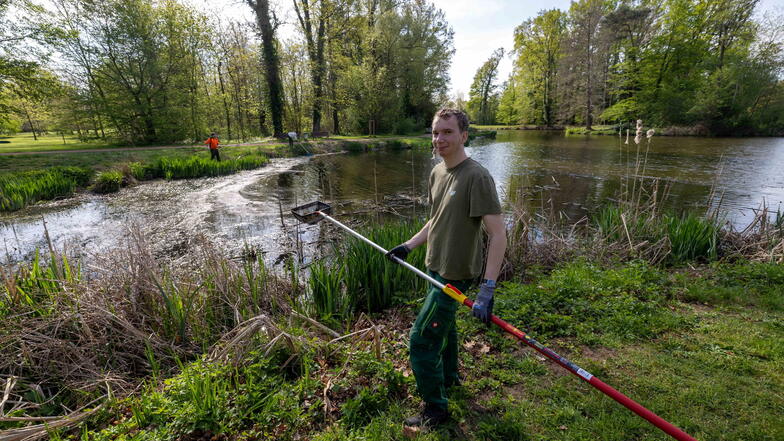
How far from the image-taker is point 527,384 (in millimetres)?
3043

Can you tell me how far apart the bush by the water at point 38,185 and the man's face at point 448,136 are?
13.9 metres

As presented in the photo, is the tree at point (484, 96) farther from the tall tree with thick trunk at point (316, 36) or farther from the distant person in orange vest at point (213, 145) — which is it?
the distant person in orange vest at point (213, 145)

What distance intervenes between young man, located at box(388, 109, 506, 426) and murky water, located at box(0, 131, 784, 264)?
12.5ft

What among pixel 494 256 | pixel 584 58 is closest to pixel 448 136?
pixel 494 256

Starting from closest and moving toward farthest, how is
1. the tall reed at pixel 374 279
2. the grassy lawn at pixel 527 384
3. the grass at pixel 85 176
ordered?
the grassy lawn at pixel 527 384 → the tall reed at pixel 374 279 → the grass at pixel 85 176

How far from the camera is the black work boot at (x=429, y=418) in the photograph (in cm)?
258

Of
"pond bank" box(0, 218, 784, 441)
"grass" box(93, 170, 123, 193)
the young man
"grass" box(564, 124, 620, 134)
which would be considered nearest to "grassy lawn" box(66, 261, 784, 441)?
"pond bank" box(0, 218, 784, 441)

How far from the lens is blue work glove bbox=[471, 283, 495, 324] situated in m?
2.22

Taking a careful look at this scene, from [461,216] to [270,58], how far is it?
27806 millimetres

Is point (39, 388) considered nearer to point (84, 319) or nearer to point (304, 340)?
point (84, 319)

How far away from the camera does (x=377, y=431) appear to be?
248cm

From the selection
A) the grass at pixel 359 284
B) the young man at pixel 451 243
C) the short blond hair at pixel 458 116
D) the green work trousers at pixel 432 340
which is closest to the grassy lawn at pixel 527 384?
the green work trousers at pixel 432 340

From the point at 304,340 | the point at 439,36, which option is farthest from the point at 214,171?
the point at 439,36

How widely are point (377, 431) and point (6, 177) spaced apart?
53.0ft
